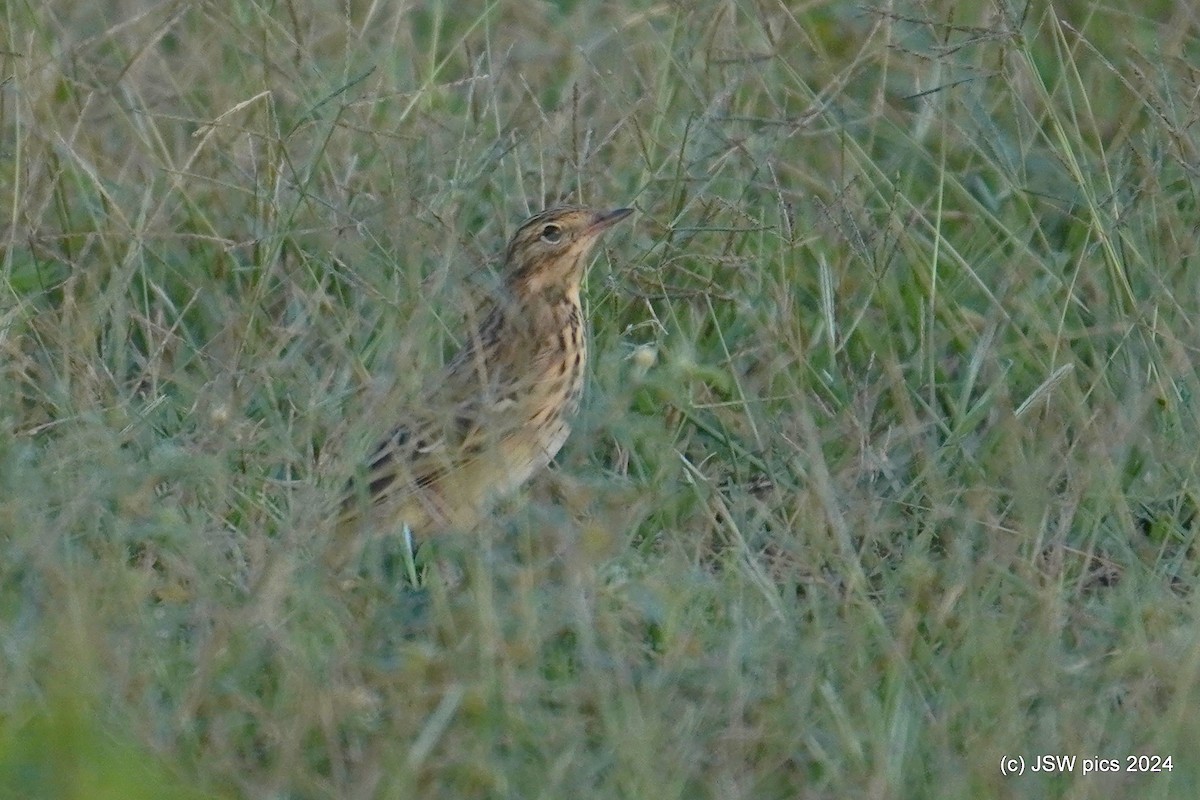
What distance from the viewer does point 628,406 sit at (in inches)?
226

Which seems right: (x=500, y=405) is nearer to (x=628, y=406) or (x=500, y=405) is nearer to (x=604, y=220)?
(x=628, y=406)

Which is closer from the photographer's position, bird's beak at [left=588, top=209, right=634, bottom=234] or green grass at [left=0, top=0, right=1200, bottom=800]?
green grass at [left=0, top=0, right=1200, bottom=800]

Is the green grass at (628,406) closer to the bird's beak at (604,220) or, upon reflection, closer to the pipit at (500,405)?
the pipit at (500,405)

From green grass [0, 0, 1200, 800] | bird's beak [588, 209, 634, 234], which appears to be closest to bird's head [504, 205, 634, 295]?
bird's beak [588, 209, 634, 234]

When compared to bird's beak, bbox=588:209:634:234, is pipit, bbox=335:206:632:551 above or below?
below

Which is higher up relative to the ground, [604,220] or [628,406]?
[604,220]

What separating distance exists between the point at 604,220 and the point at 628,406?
91 centimetres

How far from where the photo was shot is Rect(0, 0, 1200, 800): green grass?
4.22m

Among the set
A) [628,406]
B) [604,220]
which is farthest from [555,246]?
[628,406]

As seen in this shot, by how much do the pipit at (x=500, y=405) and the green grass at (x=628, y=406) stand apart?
0.43ft

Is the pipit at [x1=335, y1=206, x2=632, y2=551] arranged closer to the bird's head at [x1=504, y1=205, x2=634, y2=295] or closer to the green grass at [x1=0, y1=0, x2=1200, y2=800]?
the bird's head at [x1=504, y1=205, x2=634, y2=295]

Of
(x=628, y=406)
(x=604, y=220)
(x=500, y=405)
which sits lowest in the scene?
(x=500, y=405)

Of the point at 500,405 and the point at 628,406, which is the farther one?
the point at 500,405

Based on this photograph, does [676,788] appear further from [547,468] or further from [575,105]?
[575,105]
